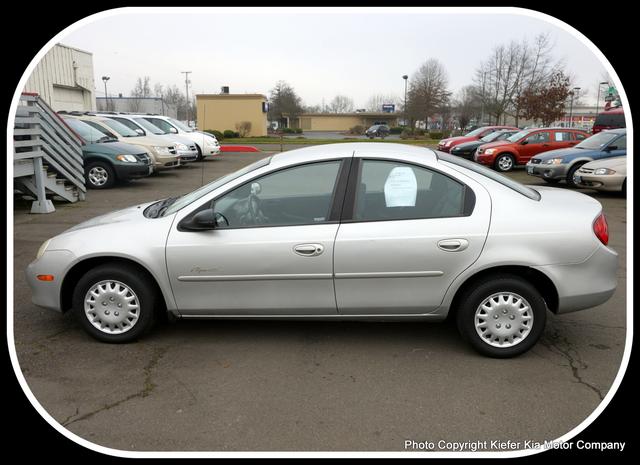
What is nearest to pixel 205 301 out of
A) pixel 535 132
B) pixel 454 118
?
pixel 535 132

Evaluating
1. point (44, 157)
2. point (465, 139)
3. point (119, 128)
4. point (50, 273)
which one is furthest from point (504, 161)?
point (50, 273)

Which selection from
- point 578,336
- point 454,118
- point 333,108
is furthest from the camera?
point 333,108

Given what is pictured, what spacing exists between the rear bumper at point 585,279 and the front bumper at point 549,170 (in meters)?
10.5

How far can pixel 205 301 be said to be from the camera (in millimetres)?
4211

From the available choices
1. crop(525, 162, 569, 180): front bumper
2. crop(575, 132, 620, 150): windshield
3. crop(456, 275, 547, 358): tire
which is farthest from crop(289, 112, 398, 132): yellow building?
crop(456, 275, 547, 358): tire

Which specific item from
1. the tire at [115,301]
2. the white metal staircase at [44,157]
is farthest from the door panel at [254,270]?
the white metal staircase at [44,157]

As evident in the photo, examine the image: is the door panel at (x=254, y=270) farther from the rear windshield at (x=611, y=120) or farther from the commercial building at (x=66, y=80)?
the commercial building at (x=66, y=80)

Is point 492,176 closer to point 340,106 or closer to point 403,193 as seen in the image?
point 403,193

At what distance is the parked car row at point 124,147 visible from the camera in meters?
13.5

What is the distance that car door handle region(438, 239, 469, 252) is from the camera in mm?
3945

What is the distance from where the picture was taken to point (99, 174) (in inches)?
535

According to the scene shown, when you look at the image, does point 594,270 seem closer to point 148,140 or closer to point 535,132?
point 148,140

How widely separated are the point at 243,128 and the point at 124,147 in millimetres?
26892

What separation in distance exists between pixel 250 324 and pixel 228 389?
116 cm
